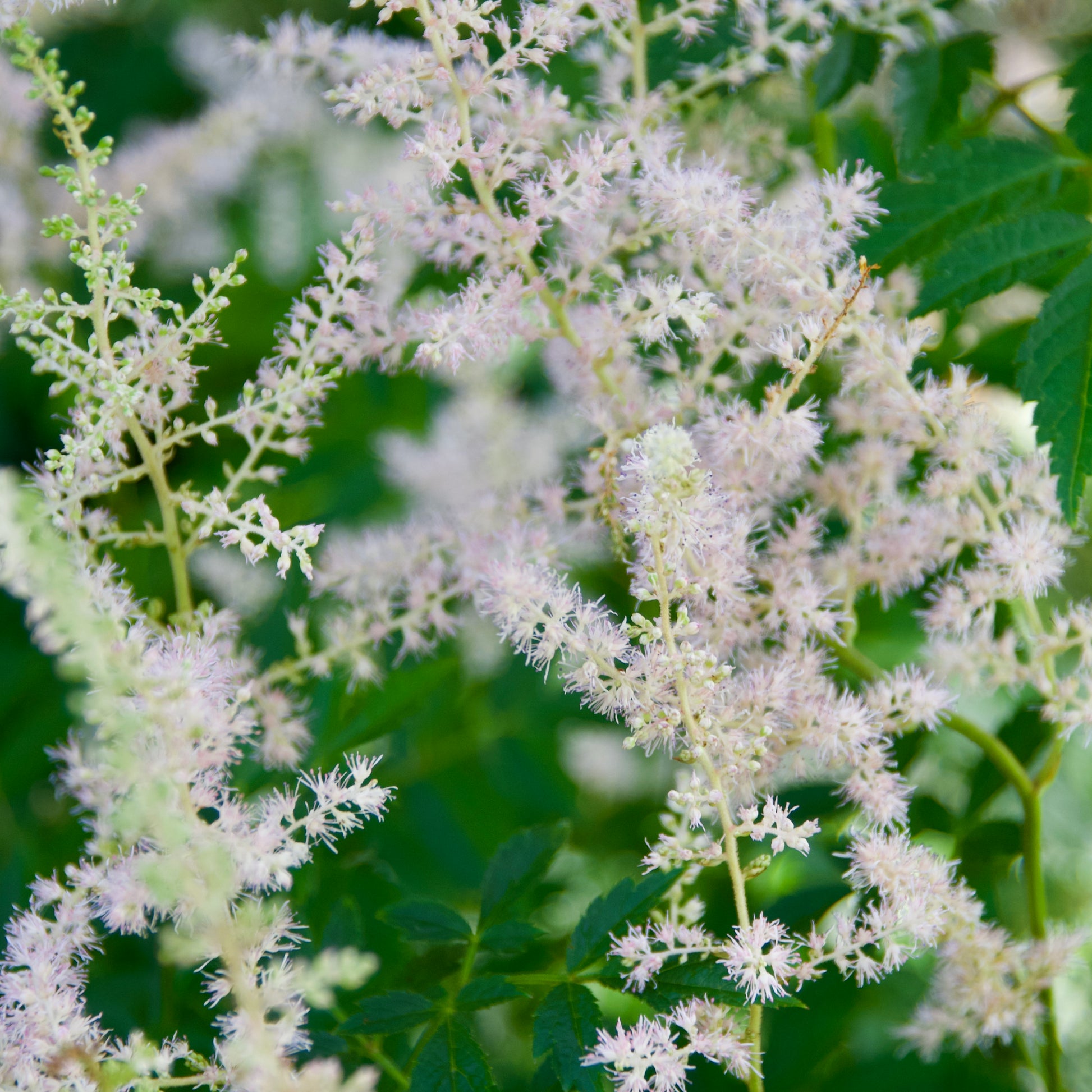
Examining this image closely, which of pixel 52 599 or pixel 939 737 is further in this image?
pixel 939 737

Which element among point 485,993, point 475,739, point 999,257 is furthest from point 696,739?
point 475,739

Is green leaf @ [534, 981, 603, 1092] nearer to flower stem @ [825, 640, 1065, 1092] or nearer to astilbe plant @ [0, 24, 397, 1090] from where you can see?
astilbe plant @ [0, 24, 397, 1090]

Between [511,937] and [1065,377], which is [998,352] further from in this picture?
[511,937]

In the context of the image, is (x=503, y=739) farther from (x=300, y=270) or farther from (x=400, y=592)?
(x=300, y=270)

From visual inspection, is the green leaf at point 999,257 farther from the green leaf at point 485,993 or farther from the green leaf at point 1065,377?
the green leaf at point 485,993

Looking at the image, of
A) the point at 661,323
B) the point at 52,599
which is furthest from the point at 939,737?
the point at 52,599

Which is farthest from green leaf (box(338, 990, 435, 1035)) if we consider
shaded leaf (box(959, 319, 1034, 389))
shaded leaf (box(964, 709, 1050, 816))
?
shaded leaf (box(959, 319, 1034, 389))
